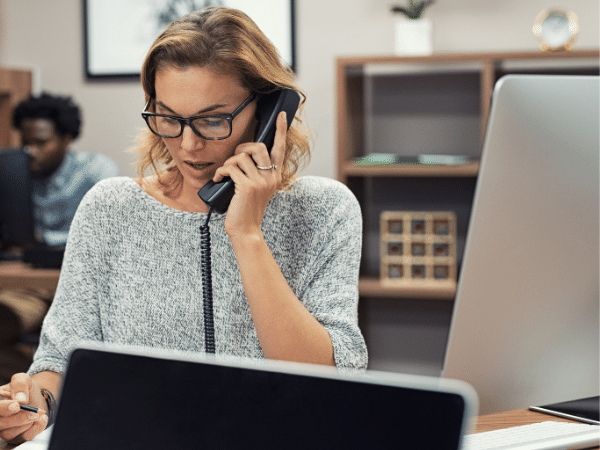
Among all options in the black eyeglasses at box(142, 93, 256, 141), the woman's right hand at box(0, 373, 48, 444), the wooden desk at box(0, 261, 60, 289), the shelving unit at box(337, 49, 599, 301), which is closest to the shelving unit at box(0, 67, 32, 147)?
the wooden desk at box(0, 261, 60, 289)

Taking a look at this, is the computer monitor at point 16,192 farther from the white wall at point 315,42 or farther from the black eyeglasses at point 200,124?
the black eyeglasses at point 200,124

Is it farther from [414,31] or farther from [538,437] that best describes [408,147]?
[538,437]

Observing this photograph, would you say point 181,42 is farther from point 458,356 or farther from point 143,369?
point 143,369

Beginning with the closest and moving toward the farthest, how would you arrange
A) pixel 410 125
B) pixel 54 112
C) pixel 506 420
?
pixel 506 420
pixel 410 125
pixel 54 112

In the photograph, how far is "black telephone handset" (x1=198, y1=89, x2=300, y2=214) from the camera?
1124 millimetres

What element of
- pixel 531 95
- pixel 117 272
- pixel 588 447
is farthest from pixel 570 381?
pixel 117 272

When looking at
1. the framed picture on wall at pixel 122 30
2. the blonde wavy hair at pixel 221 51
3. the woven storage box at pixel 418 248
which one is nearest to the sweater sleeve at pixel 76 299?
the blonde wavy hair at pixel 221 51

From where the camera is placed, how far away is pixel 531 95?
71 cm

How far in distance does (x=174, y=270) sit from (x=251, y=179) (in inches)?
8.6

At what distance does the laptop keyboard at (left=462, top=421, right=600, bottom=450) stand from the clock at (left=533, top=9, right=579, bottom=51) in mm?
2142

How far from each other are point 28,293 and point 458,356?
2281 mm

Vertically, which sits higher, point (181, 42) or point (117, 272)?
point (181, 42)

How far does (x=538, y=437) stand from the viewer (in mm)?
739

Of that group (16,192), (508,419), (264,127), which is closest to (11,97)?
(16,192)
